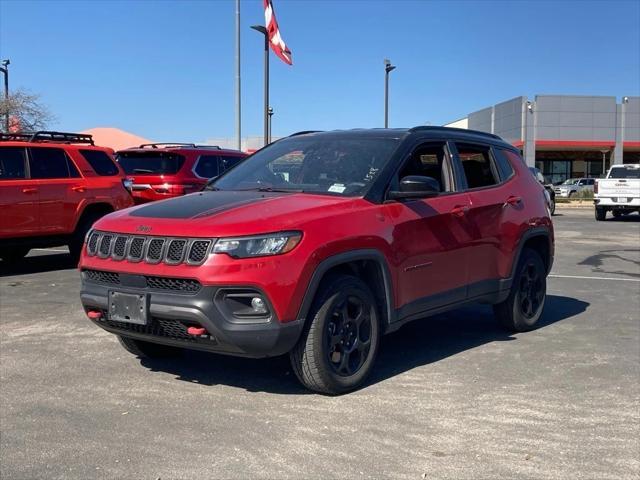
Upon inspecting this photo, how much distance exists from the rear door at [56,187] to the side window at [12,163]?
0.12m

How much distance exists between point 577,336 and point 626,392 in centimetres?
170

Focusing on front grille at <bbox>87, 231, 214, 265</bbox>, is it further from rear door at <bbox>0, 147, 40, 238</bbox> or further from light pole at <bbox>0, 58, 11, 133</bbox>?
light pole at <bbox>0, 58, 11, 133</bbox>

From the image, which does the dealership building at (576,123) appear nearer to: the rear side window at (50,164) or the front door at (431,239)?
the rear side window at (50,164)

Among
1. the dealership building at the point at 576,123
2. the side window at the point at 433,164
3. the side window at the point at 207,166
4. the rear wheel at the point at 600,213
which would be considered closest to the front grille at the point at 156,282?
the side window at the point at 433,164

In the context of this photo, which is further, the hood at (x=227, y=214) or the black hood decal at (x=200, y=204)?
the black hood decal at (x=200, y=204)

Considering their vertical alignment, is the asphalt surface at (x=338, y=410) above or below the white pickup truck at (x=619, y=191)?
below

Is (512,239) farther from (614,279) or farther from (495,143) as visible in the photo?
(614,279)

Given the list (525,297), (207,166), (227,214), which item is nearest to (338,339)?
(227,214)

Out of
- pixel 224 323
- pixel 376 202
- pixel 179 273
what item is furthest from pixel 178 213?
pixel 376 202

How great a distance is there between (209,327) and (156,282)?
479 mm

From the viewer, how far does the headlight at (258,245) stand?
14.0 ft

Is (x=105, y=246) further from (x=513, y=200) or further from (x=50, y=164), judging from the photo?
(x=50, y=164)

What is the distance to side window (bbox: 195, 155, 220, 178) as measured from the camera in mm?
13062

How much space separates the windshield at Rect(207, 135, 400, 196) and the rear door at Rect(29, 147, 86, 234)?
5.44 m
